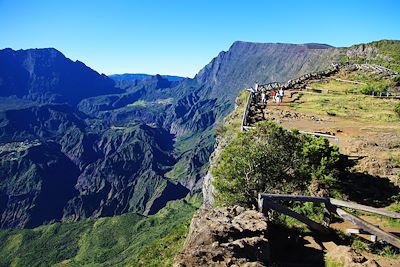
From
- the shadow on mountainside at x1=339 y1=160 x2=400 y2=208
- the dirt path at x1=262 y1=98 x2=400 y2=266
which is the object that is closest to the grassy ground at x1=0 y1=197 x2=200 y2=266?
the dirt path at x1=262 y1=98 x2=400 y2=266

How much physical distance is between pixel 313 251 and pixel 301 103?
46.1 m

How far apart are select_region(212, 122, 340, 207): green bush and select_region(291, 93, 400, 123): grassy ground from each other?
27.6 metres

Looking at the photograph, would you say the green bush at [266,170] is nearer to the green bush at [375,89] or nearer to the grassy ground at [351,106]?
the grassy ground at [351,106]

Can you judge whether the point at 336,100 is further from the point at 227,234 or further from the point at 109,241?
the point at 109,241

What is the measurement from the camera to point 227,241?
12.2m

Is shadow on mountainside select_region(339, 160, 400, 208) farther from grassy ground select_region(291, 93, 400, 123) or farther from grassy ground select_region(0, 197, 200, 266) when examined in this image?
grassy ground select_region(0, 197, 200, 266)

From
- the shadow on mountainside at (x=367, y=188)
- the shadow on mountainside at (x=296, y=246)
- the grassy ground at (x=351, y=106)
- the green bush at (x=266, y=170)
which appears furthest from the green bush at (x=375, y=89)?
the shadow on mountainside at (x=296, y=246)

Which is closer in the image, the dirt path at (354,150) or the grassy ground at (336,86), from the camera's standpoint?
the dirt path at (354,150)

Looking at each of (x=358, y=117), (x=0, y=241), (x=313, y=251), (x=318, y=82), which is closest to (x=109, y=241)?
(x=0, y=241)

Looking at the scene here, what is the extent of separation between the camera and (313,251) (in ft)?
47.5

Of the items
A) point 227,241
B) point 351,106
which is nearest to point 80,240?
point 351,106

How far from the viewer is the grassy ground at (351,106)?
48.3 metres

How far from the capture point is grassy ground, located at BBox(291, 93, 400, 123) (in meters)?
48.3

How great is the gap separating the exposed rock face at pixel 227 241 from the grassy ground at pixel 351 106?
37356 mm
